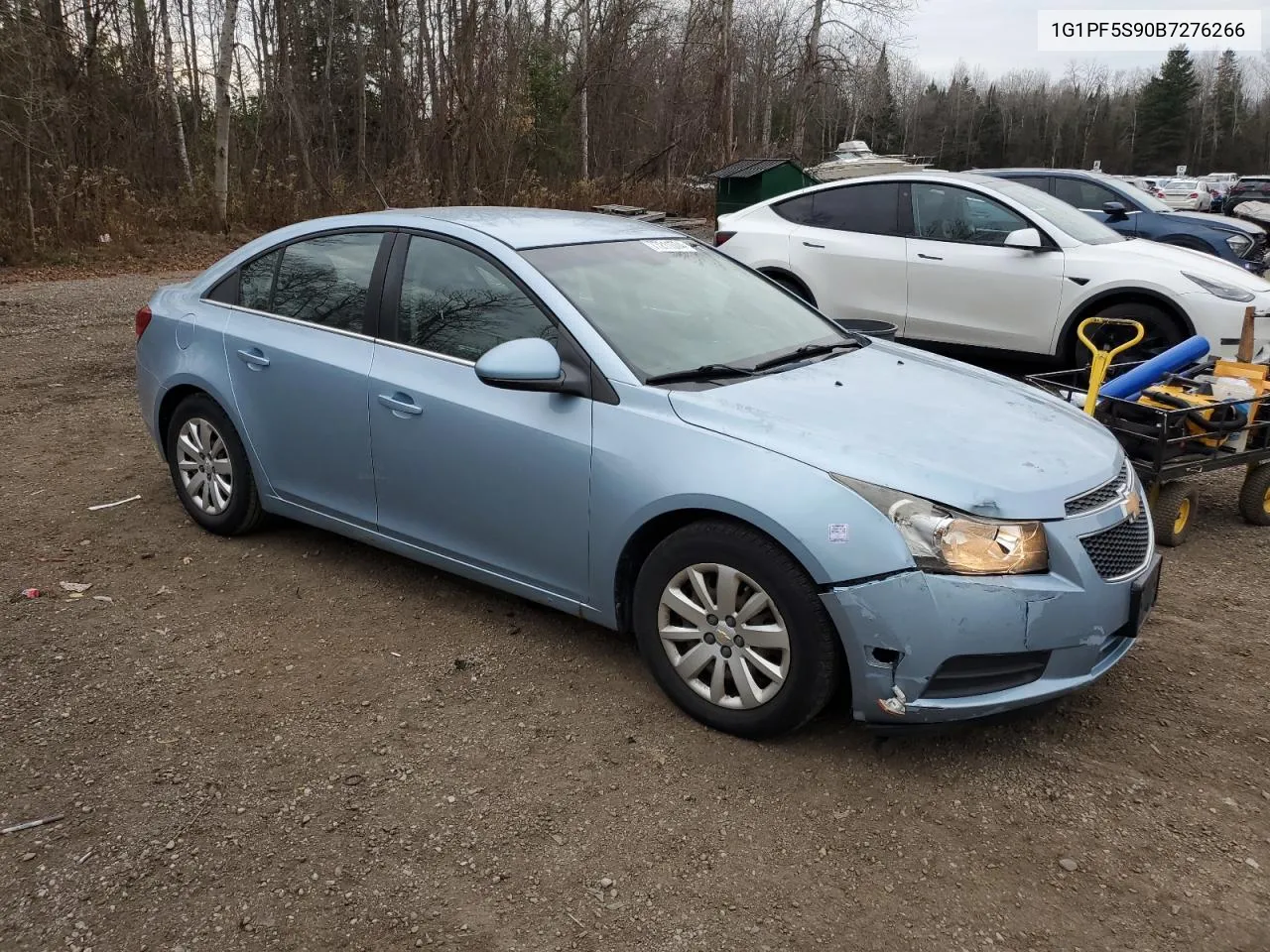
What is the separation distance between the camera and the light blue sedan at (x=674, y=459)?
9.62 feet

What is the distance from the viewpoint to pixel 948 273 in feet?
26.3

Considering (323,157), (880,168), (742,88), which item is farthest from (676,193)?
(742,88)

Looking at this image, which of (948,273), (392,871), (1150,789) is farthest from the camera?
(948,273)

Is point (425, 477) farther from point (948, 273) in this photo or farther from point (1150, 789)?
point (948, 273)

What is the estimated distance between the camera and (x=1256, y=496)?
5355mm

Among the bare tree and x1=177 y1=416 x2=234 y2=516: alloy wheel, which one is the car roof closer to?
x1=177 y1=416 x2=234 y2=516: alloy wheel

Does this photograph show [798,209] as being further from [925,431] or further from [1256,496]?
[925,431]

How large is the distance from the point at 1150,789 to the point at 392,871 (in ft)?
7.22

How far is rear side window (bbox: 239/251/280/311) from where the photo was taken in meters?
4.67

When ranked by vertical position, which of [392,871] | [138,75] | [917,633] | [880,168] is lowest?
[392,871]

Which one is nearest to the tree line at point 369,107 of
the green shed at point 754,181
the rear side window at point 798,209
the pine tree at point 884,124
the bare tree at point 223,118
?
the bare tree at point 223,118

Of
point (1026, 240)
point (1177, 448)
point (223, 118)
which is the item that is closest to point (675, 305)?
point (1177, 448)

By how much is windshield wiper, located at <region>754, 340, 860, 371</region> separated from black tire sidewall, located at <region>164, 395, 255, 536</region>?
2451 mm

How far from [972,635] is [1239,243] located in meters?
12.7
